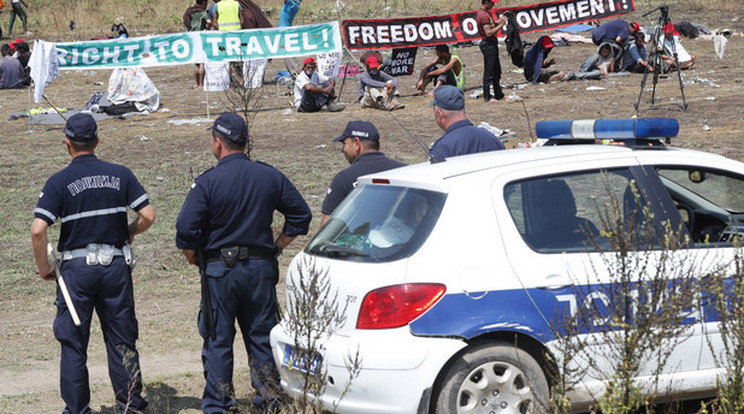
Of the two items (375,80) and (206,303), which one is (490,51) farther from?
(206,303)

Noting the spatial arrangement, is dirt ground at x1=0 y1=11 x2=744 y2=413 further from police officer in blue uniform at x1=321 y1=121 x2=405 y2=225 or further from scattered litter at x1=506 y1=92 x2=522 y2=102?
police officer in blue uniform at x1=321 y1=121 x2=405 y2=225

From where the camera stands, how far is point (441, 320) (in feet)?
14.9

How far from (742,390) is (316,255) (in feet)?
7.30

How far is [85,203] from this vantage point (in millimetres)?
5391

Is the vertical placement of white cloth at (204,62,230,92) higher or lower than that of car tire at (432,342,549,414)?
higher

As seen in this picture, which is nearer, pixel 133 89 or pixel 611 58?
pixel 133 89

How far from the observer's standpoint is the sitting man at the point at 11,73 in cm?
2108

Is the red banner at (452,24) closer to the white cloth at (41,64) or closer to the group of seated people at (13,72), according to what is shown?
the white cloth at (41,64)

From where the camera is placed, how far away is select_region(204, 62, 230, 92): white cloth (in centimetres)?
1728

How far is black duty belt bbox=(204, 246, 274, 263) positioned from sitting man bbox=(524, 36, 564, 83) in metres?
14.6

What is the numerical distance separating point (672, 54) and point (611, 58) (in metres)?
2.46

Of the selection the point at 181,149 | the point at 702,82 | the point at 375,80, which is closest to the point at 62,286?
the point at 181,149

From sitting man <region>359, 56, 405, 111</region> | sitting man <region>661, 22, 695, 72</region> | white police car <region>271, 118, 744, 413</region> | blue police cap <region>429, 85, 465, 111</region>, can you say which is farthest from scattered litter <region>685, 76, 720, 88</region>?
white police car <region>271, 118, 744, 413</region>

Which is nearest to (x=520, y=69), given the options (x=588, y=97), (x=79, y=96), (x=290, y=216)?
(x=588, y=97)
